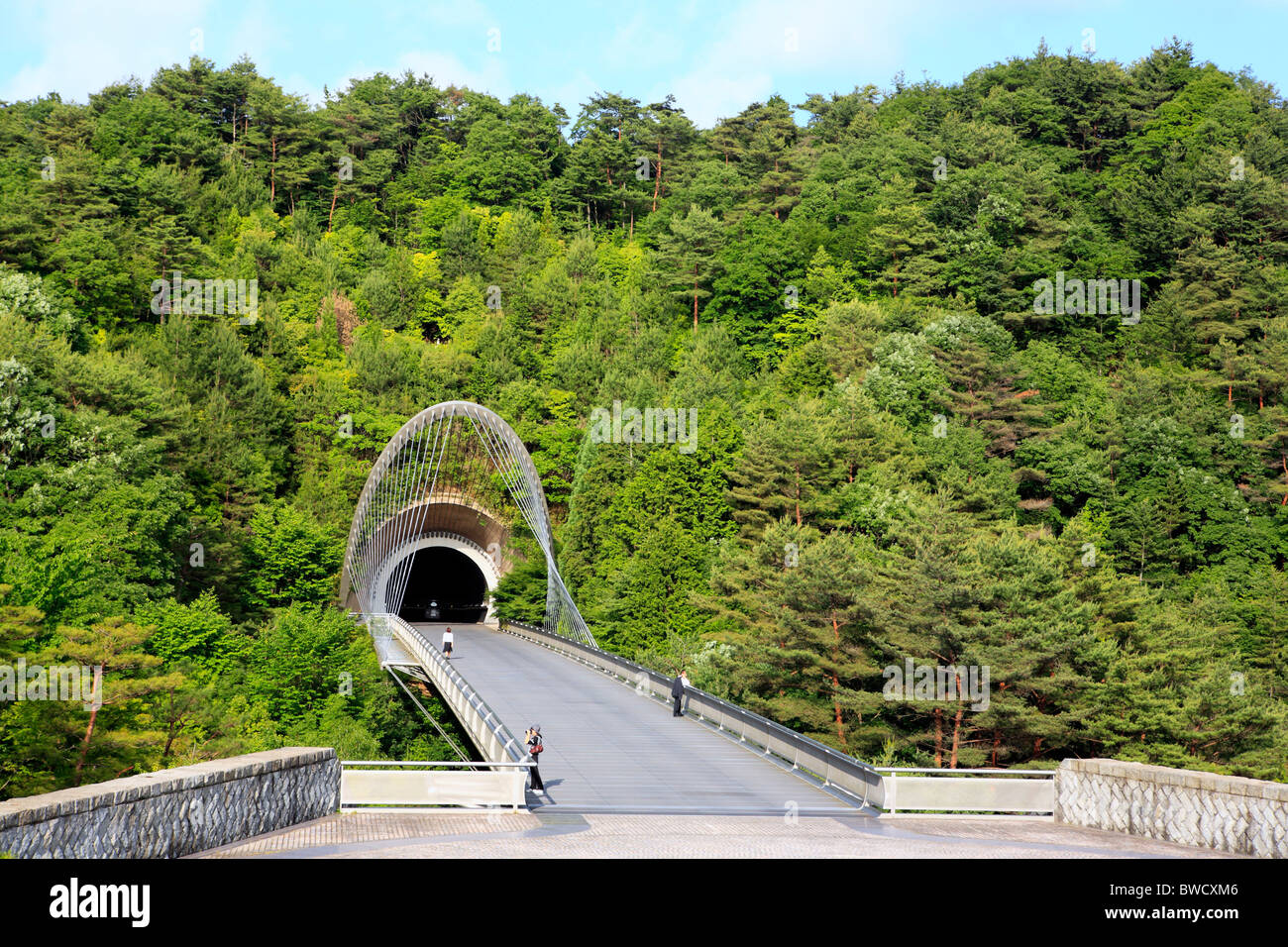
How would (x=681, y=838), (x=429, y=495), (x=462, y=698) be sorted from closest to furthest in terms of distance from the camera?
(x=681, y=838) → (x=462, y=698) → (x=429, y=495)

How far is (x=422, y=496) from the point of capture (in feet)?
168

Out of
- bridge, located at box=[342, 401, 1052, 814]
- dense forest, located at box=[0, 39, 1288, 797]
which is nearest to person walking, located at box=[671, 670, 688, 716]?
bridge, located at box=[342, 401, 1052, 814]

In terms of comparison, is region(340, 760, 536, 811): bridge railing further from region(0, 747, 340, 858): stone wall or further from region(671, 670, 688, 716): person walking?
region(671, 670, 688, 716): person walking

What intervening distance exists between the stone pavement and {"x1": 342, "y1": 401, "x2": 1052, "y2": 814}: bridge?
16.5 inches

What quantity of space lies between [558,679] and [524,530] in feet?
71.7

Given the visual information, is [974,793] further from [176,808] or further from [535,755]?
[176,808]

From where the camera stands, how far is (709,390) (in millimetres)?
50281

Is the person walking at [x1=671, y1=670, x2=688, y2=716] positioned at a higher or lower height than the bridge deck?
higher

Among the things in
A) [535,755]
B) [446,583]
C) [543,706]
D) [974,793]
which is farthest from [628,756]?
[446,583]

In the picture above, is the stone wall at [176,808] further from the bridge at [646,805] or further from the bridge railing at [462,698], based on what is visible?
the bridge railing at [462,698]

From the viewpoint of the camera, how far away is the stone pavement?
1127 cm

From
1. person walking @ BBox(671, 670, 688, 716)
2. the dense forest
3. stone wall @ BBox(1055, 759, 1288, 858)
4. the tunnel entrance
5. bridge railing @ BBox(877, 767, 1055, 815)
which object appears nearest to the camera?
stone wall @ BBox(1055, 759, 1288, 858)

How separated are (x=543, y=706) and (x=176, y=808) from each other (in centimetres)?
1488

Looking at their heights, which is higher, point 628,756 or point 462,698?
point 462,698
